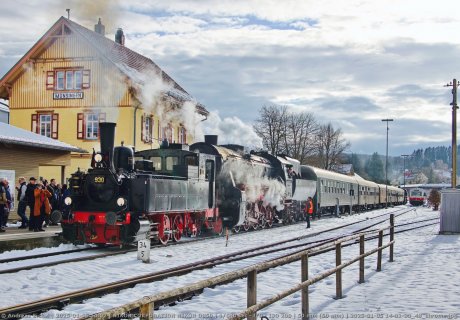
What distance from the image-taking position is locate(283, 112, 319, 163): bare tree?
60.9 metres

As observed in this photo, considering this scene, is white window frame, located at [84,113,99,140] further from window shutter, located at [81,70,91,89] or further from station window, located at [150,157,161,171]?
station window, located at [150,157,161,171]

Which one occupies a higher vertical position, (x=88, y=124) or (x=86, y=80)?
(x=86, y=80)

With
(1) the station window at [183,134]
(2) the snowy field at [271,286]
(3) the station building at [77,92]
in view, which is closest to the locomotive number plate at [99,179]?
(2) the snowy field at [271,286]

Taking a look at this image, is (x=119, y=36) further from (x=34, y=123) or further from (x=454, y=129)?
(x=454, y=129)

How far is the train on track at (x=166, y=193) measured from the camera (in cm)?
1467

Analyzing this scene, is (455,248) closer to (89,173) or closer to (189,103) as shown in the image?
(89,173)

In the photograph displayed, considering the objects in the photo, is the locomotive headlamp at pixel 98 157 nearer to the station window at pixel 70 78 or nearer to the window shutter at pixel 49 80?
the station window at pixel 70 78

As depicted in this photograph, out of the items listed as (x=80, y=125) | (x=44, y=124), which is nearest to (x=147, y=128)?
(x=80, y=125)

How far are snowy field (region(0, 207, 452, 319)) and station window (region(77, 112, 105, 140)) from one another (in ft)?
67.1

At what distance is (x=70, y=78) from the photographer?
111ft

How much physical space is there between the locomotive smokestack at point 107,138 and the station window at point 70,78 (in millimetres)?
20321

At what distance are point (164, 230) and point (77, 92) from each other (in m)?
20.3

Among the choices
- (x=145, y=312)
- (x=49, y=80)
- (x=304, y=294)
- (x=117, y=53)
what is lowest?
(x=304, y=294)

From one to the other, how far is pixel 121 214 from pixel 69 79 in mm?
21260
